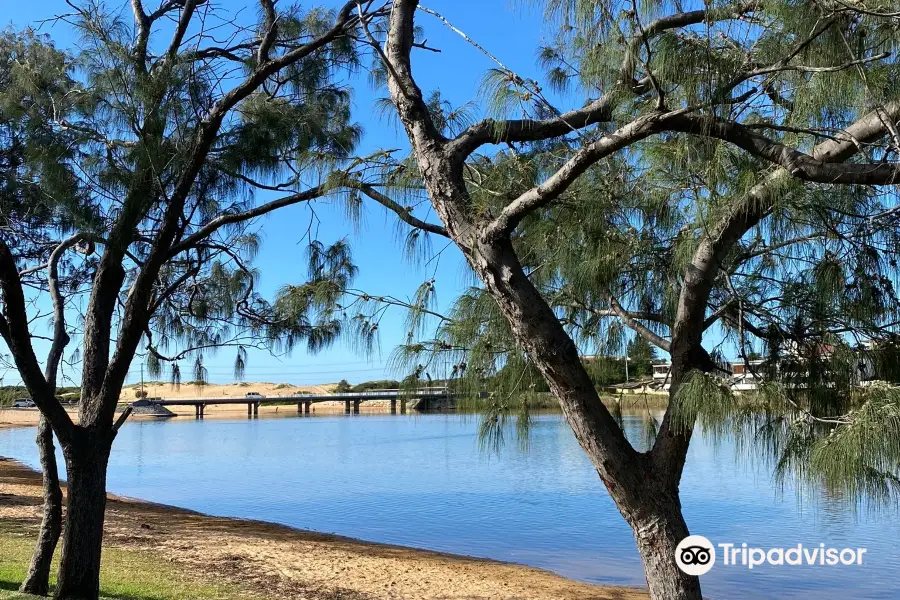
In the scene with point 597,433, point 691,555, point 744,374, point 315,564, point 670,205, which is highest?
point 670,205

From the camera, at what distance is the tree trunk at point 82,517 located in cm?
383

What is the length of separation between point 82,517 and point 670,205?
321 cm

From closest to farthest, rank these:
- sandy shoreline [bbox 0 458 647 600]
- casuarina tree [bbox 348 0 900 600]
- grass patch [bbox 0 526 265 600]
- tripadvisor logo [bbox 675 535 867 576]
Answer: casuarina tree [bbox 348 0 900 600], grass patch [bbox 0 526 265 600], sandy shoreline [bbox 0 458 647 600], tripadvisor logo [bbox 675 535 867 576]

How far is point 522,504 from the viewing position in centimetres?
1351

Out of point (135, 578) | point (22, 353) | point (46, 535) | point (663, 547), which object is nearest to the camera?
point (663, 547)

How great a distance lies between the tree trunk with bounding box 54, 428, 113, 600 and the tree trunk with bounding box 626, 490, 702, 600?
2807 mm

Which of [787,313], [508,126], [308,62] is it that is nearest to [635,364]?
[787,313]

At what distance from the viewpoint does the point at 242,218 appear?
425 centimetres

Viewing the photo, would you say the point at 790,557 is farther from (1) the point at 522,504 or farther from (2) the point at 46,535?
(2) the point at 46,535

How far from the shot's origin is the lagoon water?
815 centimetres

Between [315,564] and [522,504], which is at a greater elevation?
[315,564]

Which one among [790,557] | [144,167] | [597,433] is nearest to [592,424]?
[597,433]

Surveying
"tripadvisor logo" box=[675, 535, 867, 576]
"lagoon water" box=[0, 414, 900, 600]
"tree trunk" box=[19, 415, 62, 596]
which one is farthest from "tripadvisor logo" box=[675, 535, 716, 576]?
"tripadvisor logo" box=[675, 535, 867, 576]

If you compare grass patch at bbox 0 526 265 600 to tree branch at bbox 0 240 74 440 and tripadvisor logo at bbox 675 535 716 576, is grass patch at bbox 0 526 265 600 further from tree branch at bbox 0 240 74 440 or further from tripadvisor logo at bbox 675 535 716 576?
tripadvisor logo at bbox 675 535 716 576
